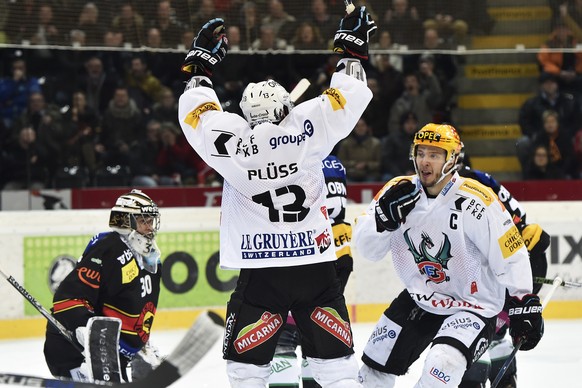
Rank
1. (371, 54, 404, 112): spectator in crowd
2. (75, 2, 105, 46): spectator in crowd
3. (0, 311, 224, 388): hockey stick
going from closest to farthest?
(0, 311, 224, 388): hockey stick, (75, 2, 105, 46): spectator in crowd, (371, 54, 404, 112): spectator in crowd

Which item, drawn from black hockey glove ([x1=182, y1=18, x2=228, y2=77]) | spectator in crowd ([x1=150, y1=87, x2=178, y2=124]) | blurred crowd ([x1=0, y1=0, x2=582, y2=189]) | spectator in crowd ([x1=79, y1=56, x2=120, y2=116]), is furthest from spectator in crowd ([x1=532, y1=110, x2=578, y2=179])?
black hockey glove ([x1=182, y1=18, x2=228, y2=77])

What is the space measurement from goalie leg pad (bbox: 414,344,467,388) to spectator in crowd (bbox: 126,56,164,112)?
468 centimetres

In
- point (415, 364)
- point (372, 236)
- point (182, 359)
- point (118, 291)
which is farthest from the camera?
point (415, 364)

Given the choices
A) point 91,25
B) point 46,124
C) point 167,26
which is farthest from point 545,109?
point 46,124

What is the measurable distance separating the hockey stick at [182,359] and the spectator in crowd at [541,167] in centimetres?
506

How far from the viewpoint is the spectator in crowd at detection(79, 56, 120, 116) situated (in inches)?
299

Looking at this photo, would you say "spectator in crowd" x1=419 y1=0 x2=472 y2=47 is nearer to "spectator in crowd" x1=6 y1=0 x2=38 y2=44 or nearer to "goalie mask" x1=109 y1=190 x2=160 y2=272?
"spectator in crowd" x1=6 y1=0 x2=38 y2=44

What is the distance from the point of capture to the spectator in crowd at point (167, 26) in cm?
704

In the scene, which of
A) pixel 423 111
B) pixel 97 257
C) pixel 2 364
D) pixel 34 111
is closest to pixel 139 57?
pixel 34 111

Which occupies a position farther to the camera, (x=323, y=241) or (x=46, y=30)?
(x=46, y=30)

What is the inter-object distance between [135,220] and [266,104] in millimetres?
1100

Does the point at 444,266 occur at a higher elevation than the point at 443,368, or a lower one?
higher

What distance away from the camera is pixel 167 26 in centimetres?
705

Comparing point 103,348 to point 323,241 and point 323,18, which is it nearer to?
point 323,241
